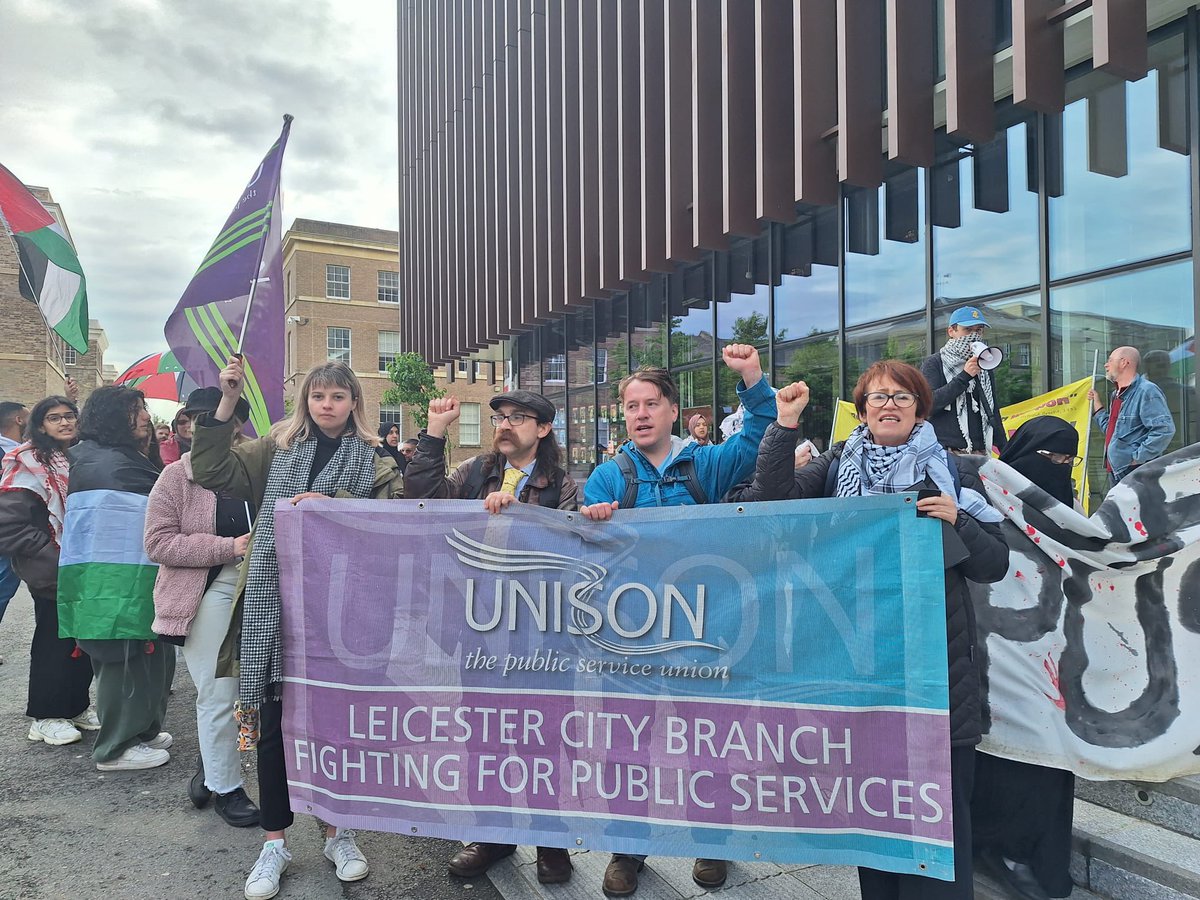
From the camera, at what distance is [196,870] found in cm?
350

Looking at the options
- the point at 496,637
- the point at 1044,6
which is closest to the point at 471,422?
the point at 1044,6

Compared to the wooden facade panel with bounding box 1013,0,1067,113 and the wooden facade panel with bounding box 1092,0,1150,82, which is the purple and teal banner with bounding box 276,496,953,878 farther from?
the wooden facade panel with bounding box 1013,0,1067,113

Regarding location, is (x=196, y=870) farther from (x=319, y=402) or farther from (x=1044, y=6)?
(x=1044, y=6)

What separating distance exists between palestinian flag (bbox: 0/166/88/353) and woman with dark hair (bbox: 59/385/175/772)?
163 cm

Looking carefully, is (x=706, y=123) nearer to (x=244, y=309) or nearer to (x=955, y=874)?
(x=244, y=309)

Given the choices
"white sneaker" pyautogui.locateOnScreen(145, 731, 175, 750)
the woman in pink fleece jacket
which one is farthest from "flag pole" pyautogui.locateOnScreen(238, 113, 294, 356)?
"white sneaker" pyautogui.locateOnScreen(145, 731, 175, 750)

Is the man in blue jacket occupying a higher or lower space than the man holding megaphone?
lower

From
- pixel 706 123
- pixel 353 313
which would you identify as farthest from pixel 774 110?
Result: pixel 353 313

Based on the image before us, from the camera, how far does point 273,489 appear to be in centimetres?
352

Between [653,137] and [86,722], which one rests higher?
[653,137]

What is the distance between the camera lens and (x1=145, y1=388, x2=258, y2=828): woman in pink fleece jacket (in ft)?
12.6

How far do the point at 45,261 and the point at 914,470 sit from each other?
21.2 feet

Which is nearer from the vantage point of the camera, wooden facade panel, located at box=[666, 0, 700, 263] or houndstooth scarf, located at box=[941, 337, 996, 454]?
houndstooth scarf, located at box=[941, 337, 996, 454]

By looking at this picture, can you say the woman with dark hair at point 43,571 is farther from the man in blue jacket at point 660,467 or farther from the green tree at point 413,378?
the green tree at point 413,378
